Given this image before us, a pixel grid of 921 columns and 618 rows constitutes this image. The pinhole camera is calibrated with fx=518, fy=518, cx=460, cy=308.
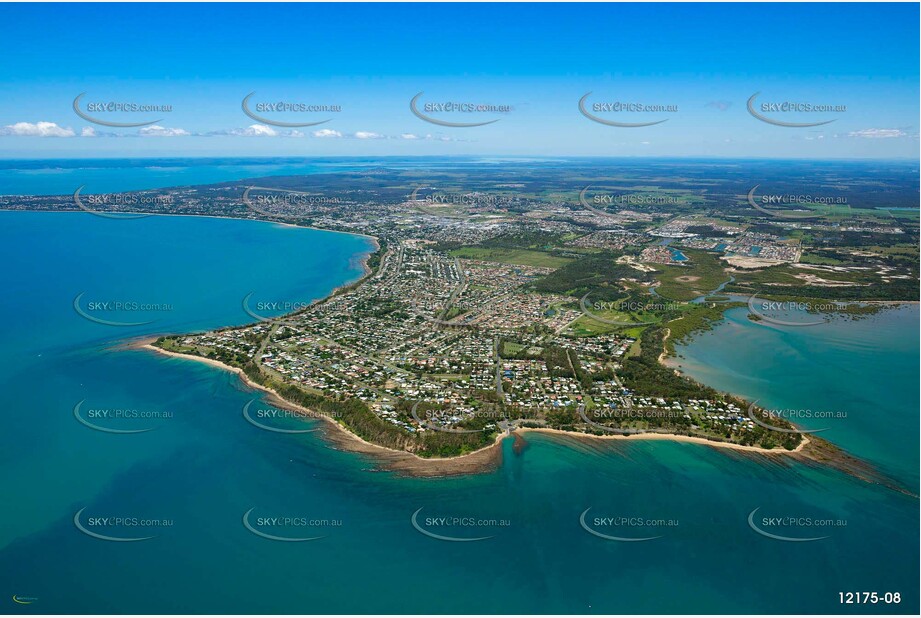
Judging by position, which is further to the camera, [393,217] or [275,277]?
[393,217]

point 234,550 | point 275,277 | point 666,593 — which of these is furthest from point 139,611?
point 275,277

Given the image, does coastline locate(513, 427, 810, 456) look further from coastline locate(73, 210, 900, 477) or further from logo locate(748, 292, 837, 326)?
logo locate(748, 292, 837, 326)

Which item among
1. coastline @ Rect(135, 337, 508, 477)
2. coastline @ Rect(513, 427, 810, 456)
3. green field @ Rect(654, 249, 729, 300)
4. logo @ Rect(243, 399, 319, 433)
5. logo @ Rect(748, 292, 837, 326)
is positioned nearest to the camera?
coastline @ Rect(135, 337, 508, 477)

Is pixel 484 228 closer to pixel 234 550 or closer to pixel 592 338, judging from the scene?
pixel 592 338

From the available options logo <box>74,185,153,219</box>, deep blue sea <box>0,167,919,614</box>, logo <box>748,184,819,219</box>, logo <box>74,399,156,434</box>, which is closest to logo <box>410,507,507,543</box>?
deep blue sea <box>0,167,919,614</box>

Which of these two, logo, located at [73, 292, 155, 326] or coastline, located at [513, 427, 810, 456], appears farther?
logo, located at [73, 292, 155, 326]

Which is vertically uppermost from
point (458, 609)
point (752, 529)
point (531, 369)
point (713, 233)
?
point (713, 233)

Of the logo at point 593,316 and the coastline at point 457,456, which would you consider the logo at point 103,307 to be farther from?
the logo at point 593,316

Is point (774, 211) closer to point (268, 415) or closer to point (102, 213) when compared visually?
point (268, 415)
